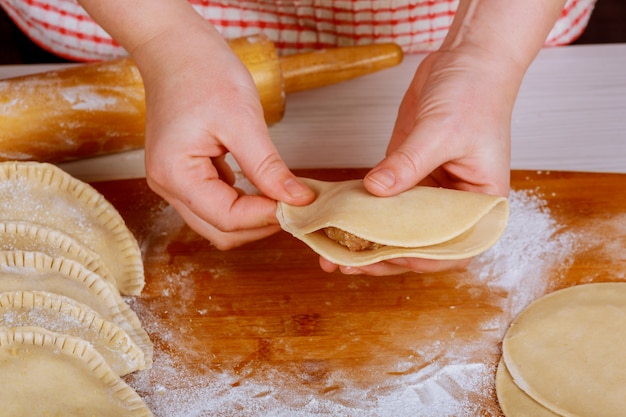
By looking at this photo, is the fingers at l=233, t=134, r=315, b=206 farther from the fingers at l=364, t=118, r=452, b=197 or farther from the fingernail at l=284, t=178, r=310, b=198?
the fingers at l=364, t=118, r=452, b=197

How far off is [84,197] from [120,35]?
1.42 ft

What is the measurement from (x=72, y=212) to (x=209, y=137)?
1.53ft

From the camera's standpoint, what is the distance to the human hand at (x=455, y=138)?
1.73 metres

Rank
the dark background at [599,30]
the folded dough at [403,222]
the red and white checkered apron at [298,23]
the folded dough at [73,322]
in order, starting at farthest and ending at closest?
the dark background at [599,30] → the red and white checkered apron at [298,23] → the folded dough at [73,322] → the folded dough at [403,222]

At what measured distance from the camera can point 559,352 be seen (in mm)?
1806

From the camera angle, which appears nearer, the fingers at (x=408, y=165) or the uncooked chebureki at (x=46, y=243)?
the fingers at (x=408, y=165)

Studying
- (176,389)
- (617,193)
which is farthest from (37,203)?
(617,193)

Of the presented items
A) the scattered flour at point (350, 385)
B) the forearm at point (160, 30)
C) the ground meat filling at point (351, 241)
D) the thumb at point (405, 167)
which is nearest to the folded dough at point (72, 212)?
the scattered flour at point (350, 385)

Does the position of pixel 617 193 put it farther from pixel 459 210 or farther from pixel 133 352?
pixel 133 352

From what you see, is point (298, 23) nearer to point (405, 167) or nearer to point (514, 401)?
point (405, 167)

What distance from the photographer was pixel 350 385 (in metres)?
1.81

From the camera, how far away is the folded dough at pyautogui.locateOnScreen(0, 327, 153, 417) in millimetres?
1655

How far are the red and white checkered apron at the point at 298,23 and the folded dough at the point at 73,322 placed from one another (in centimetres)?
132

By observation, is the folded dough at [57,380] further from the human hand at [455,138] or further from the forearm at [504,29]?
the forearm at [504,29]
